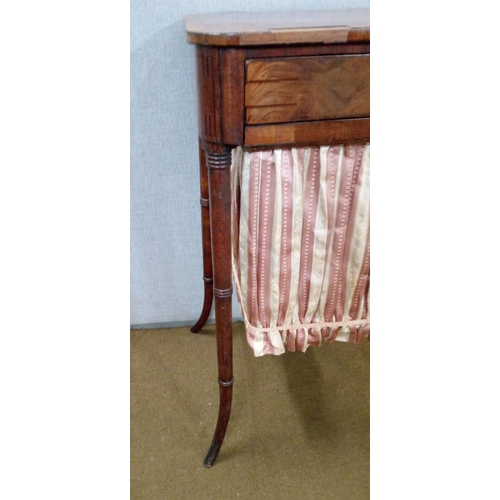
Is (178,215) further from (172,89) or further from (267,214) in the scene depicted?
(267,214)

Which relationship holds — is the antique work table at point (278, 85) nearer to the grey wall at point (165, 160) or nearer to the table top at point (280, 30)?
the table top at point (280, 30)

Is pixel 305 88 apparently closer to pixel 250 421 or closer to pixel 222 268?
pixel 222 268

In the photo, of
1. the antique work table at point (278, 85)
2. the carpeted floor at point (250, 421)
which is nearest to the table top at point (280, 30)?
the antique work table at point (278, 85)

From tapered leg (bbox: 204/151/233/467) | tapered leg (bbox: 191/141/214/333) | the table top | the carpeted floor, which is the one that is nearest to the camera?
the table top

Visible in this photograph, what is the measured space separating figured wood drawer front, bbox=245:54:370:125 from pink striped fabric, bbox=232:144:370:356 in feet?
0.30

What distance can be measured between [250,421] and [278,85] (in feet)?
2.55

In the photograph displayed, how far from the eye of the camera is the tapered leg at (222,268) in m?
0.83

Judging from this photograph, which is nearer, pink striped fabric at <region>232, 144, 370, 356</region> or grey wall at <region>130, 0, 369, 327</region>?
pink striped fabric at <region>232, 144, 370, 356</region>

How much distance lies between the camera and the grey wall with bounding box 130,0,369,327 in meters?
1.05

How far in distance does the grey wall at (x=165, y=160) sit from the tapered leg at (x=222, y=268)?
0.37 m

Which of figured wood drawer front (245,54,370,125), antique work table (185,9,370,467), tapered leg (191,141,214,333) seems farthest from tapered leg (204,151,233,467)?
tapered leg (191,141,214,333)

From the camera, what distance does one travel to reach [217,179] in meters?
0.84

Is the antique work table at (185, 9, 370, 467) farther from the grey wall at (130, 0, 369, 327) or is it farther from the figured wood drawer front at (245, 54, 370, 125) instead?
the grey wall at (130, 0, 369, 327)

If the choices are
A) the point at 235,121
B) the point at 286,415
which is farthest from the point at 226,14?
the point at 286,415
